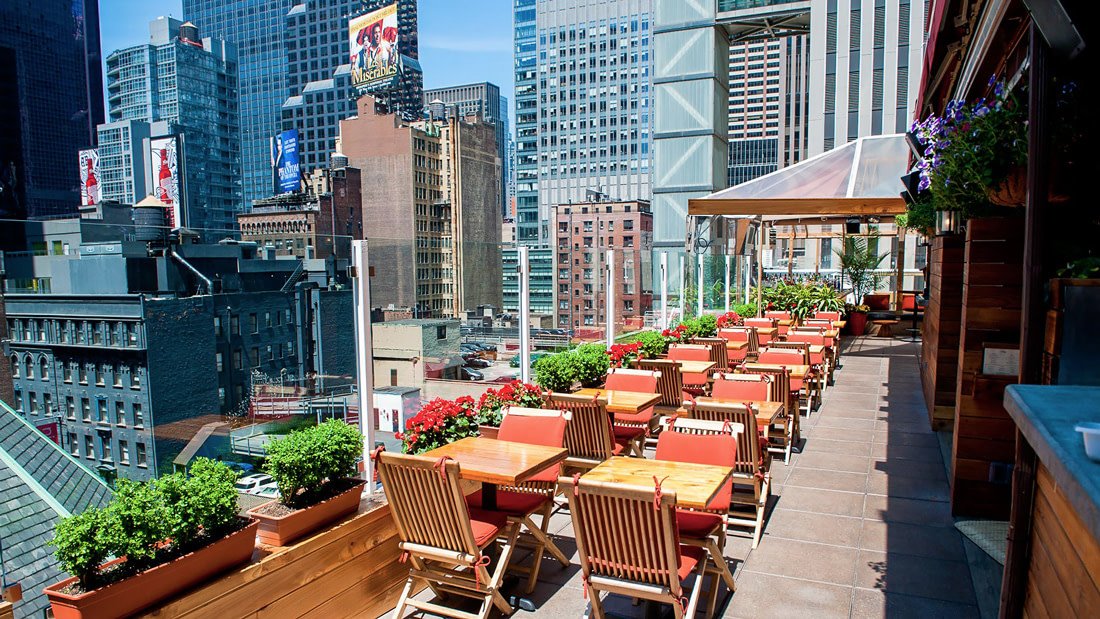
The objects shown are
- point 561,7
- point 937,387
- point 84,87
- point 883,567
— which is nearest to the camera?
point 883,567

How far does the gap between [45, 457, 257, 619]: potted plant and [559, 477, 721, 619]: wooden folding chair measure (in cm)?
146

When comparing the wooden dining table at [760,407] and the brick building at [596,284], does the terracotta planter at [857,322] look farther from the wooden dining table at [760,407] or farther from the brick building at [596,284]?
the wooden dining table at [760,407]

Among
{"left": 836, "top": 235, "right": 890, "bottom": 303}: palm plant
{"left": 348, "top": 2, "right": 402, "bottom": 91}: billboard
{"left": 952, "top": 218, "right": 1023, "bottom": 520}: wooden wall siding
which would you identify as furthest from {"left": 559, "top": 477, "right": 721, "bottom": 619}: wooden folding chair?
{"left": 348, "top": 2, "right": 402, "bottom": 91}: billboard

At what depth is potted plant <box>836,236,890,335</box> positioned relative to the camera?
51.2 feet

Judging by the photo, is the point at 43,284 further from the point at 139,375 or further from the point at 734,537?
the point at 734,537

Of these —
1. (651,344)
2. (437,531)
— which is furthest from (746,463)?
(651,344)

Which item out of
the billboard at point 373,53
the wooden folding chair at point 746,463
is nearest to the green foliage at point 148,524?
the wooden folding chair at point 746,463

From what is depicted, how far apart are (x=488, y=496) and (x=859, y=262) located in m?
14.0

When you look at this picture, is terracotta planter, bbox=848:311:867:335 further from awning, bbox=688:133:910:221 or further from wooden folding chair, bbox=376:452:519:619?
wooden folding chair, bbox=376:452:519:619

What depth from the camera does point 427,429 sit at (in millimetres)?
4574

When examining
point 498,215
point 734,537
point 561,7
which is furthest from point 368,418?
point 561,7

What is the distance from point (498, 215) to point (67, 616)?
121 metres

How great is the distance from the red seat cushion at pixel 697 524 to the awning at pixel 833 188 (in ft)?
21.7

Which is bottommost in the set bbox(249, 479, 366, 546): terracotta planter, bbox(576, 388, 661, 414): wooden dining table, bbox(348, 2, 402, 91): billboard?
bbox(249, 479, 366, 546): terracotta planter
